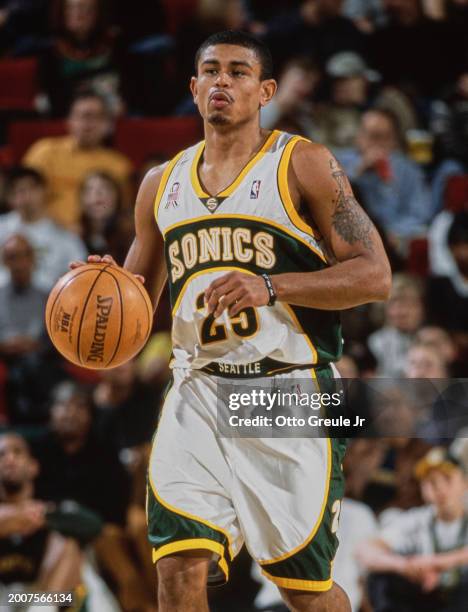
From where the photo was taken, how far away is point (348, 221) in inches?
140

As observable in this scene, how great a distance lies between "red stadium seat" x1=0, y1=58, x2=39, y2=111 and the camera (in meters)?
8.56

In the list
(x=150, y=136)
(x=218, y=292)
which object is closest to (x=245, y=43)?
(x=218, y=292)

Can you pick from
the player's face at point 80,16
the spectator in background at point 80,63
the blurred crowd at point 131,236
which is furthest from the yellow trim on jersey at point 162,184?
the player's face at point 80,16

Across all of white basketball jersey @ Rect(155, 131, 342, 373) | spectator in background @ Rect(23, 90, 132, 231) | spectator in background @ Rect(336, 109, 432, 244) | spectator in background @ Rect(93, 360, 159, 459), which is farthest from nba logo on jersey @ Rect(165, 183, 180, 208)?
spectator in background @ Rect(23, 90, 132, 231)

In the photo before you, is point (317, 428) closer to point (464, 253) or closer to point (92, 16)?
point (464, 253)

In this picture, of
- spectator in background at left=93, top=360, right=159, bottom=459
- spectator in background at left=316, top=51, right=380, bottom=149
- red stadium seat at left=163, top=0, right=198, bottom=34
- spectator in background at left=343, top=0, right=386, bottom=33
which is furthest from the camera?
spectator in background at left=343, top=0, right=386, bottom=33

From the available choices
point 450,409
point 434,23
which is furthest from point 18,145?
point 450,409

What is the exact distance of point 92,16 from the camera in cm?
830

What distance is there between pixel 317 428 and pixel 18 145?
519 cm

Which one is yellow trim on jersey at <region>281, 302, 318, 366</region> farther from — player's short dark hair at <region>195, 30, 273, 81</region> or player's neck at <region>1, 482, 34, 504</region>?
player's neck at <region>1, 482, 34, 504</region>

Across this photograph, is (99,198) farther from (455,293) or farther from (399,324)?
(455,293)

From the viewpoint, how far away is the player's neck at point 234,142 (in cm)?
375

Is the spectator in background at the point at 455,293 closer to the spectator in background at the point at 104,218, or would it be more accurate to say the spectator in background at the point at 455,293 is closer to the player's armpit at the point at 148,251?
the spectator in background at the point at 104,218

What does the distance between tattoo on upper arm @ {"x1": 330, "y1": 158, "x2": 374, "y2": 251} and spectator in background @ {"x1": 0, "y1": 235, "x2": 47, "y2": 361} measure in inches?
148
